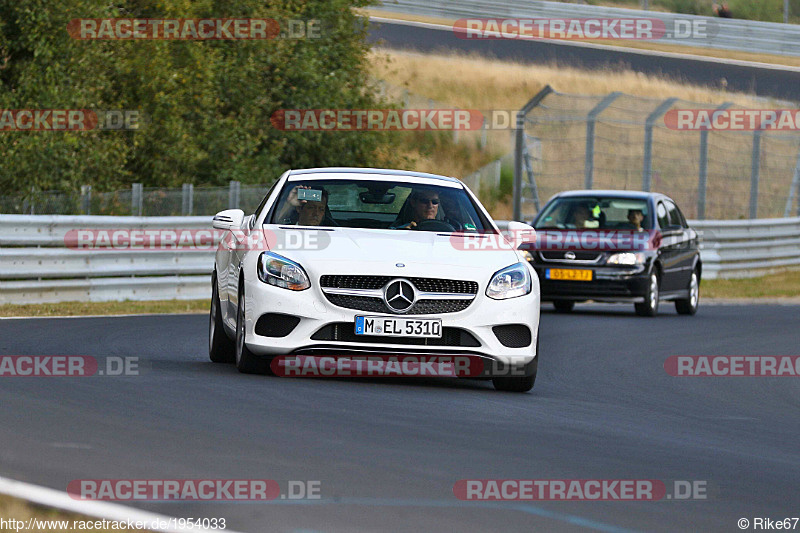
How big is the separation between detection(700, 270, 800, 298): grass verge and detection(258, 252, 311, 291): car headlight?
16.2 metres

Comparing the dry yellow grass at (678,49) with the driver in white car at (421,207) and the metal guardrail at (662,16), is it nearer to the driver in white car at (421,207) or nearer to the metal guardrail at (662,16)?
the metal guardrail at (662,16)

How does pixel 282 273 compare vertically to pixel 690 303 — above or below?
above

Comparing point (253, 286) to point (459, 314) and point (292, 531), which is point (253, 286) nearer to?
point (459, 314)

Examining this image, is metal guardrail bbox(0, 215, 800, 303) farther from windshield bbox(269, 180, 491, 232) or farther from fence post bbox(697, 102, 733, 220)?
fence post bbox(697, 102, 733, 220)

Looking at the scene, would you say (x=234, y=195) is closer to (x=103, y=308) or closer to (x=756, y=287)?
(x=103, y=308)

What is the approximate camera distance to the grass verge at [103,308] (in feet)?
54.7

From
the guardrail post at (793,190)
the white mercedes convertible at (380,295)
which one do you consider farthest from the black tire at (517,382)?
the guardrail post at (793,190)

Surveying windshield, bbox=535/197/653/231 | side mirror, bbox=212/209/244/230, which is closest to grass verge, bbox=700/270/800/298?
windshield, bbox=535/197/653/231

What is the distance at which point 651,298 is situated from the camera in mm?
19344

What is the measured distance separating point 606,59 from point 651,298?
28.9 metres

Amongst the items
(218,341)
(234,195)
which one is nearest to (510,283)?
(218,341)

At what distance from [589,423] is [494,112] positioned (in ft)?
130

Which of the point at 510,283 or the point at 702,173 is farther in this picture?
the point at 702,173

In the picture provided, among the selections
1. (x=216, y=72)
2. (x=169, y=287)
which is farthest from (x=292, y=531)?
(x=216, y=72)
